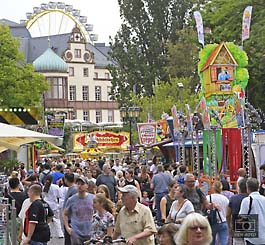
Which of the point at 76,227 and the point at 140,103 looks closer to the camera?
the point at 76,227

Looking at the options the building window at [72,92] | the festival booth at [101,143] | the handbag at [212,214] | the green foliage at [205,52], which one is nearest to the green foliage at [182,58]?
the festival booth at [101,143]

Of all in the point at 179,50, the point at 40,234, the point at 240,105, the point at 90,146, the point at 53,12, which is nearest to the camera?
the point at 40,234

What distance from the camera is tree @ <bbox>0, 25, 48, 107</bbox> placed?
48.8 metres

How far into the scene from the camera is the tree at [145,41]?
72.8 metres

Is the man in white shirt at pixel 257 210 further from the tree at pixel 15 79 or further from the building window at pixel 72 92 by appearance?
the building window at pixel 72 92

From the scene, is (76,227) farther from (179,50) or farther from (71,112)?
(71,112)

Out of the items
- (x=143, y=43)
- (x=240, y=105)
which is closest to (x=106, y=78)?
(x=143, y=43)

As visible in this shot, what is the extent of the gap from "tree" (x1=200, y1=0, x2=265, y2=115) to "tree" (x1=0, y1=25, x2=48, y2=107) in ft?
35.5

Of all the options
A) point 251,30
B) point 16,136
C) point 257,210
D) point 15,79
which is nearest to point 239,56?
point 251,30

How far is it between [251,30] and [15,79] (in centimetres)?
1477

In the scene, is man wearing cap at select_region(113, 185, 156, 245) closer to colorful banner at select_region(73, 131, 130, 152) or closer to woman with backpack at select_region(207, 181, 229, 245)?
woman with backpack at select_region(207, 181, 229, 245)

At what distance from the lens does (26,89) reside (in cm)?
4966

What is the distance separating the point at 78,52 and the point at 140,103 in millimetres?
53855

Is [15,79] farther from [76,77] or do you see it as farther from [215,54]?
[76,77]
